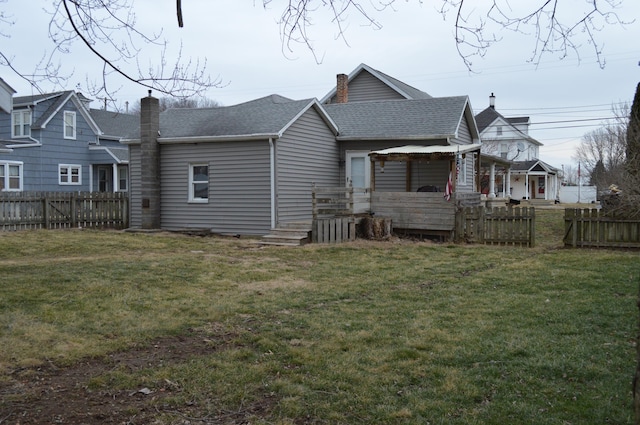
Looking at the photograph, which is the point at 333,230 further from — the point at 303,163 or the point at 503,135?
the point at 503,135

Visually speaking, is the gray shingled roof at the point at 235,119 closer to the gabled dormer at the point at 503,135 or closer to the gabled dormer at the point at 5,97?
the gabled dormer at the point at 5,97

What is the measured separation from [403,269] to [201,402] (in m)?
7.65

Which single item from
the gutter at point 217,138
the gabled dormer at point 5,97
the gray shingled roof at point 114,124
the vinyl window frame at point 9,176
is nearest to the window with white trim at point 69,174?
the vinyl window frame at point 9,176

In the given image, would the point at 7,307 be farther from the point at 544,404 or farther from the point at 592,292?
the point at 592,292

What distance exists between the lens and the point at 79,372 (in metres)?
5.37

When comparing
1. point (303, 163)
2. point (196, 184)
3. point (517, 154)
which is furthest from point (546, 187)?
point (196, 184)

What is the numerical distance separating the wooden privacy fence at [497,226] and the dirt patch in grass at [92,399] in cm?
1202

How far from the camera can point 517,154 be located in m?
51.9

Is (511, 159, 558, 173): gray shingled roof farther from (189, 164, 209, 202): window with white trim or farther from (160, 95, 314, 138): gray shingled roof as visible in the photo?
(189, 164, 209, 202): window with white trim

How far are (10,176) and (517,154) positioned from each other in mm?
40703

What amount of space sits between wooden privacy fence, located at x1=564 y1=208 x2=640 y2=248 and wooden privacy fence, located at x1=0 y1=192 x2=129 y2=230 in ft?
51.0

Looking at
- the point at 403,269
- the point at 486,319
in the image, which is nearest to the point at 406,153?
the point at 403,269

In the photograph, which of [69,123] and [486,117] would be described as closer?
[69,123]

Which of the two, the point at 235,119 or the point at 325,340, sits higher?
the point at 235,119
